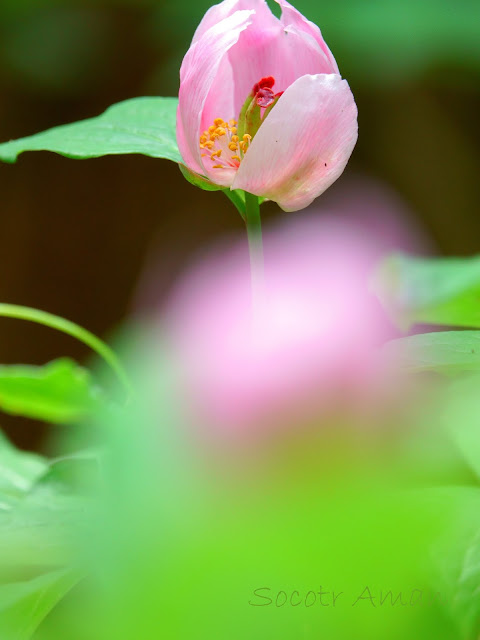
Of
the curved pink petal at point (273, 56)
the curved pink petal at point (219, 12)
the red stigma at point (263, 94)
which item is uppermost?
the curved pink petal at point (219, 12)

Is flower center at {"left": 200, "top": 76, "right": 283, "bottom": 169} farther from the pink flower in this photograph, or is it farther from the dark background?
the dark background

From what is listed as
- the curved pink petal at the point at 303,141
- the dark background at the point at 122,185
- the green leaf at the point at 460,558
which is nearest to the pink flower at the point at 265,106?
the curved pink petal at the point at 303,141

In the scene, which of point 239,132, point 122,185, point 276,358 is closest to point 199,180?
point 239,132

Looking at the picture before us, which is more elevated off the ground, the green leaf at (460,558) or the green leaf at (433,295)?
the green leaf at (433,295)

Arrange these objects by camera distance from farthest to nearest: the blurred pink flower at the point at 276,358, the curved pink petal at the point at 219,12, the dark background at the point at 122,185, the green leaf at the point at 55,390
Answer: the dark background at the point at 122,185, the green leaf at the point at 55,390, the curved pink petal at the point at 219,12, the blurred pink flower at the point at 276,358

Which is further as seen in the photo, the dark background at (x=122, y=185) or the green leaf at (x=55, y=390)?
the dark background at (x=122, y=185)

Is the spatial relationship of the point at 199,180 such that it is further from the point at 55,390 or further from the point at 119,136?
the point at 55,390

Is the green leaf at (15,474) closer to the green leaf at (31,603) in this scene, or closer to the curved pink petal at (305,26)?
the green leaf at (31,603)
